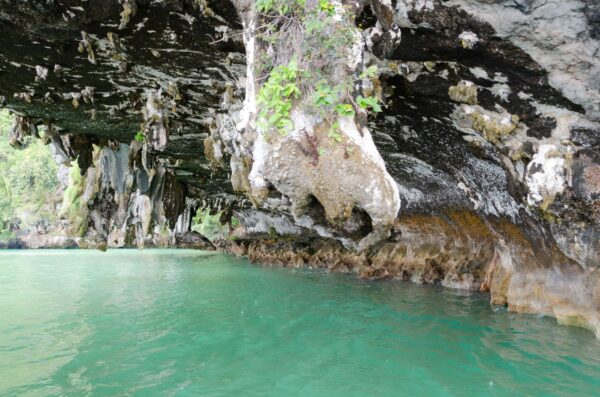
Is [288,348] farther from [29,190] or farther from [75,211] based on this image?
[29,190]

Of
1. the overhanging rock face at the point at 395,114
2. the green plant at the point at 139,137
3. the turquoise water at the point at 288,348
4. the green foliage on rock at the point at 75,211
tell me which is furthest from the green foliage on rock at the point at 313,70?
the green foliage on rock at the point at 75,211

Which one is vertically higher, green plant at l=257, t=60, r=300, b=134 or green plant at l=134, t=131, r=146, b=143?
green plant at l=134, t=131, r=146, b=143

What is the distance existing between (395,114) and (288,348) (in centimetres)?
453

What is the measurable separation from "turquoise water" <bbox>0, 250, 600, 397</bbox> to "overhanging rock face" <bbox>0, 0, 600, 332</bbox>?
1706mm

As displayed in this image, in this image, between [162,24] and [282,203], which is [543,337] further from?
[162,24]

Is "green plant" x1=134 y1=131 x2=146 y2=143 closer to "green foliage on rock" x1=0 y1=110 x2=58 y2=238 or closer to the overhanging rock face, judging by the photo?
the overhanging rock face

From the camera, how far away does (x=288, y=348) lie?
655 cm

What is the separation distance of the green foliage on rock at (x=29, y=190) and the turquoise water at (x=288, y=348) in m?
35.7

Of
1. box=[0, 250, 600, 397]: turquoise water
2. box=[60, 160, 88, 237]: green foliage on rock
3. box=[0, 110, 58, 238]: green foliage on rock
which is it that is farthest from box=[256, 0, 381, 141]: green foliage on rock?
box=[0, 110, 58, 238]: green foliage on rock

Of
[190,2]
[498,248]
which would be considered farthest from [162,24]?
[498,248]

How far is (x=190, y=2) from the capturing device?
5.34 metres

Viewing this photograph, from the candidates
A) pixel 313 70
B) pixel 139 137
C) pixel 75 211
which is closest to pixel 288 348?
pixel 313 70

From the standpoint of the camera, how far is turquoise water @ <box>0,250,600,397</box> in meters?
5.10

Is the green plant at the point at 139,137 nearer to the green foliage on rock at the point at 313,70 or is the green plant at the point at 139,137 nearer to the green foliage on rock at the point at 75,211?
the green foliage on rock at the point at 75,211
